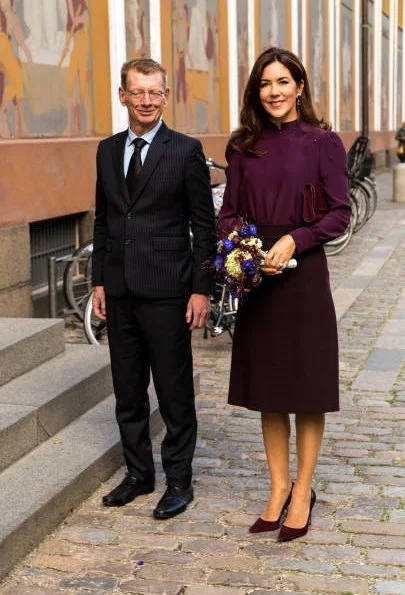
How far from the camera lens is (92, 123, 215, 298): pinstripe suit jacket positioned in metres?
4.38

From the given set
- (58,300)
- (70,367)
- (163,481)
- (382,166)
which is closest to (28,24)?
(58,300)

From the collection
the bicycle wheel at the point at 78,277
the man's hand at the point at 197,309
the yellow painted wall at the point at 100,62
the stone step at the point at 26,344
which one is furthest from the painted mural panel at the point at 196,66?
the man's hand at the point at 197,309

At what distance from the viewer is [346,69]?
88.7 feet

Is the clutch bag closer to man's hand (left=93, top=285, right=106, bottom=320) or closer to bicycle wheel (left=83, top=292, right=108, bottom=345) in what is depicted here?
man's hand (left=93, top=285, right=106, bottom=320)

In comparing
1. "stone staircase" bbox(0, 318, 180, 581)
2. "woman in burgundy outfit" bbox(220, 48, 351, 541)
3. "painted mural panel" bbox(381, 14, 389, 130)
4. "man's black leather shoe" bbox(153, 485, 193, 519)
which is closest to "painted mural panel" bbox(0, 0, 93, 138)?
"stone staircase" bbox(0, 318, 180, 581)

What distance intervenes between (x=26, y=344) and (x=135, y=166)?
1800 mm

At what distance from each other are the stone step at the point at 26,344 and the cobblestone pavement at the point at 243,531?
0.94m

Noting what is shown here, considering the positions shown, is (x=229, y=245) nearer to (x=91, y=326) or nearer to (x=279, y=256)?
(x=279, y=256)

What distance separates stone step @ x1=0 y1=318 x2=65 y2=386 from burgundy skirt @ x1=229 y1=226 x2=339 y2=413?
1889 mm

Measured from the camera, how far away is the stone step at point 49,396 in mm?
4930

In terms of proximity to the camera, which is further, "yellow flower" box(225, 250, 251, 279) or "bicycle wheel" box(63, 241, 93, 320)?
"bicycle wheel" box(63, 241, 93, 320)

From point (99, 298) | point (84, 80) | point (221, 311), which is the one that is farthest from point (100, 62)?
point (99, 298)

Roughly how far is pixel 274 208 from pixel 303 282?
1.05 ft

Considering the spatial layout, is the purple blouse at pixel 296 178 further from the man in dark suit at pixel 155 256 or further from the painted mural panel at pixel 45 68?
the painted mural panel at pixel 45 68
